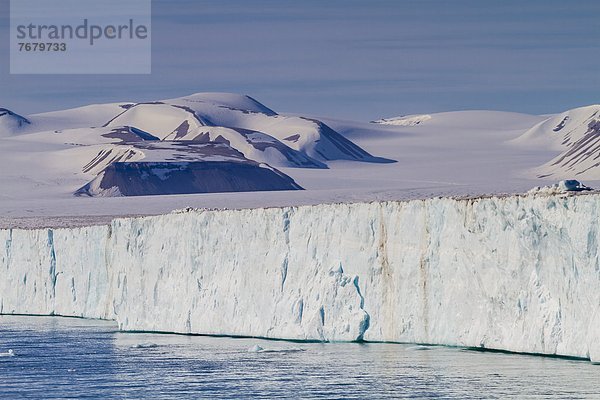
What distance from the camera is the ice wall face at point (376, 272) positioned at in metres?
27.0

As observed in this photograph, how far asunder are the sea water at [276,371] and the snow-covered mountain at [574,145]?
91.0 meters

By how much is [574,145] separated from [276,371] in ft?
434

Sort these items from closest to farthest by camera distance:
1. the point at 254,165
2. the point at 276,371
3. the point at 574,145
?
1. the point at 276,371
2. the point at 254,165
3. the point at 574,145

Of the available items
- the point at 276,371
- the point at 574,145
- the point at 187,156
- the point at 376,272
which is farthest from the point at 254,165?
the point at 276,371

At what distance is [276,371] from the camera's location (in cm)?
2795

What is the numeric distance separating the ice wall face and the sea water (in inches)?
21.1

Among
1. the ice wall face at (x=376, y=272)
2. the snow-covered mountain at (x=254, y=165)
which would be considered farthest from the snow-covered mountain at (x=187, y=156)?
the ice wall face at (x=376, y=272)

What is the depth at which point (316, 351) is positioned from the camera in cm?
3109

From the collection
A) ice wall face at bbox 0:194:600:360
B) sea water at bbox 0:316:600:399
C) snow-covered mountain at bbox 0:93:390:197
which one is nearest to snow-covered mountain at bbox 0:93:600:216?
snow-covered mountain at bbox 0:93:390:197

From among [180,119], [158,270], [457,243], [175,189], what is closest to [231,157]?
[175,189]

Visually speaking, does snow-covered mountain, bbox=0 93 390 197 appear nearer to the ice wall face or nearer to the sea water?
the ice wall face

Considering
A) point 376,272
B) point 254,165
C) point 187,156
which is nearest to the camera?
point 376,272

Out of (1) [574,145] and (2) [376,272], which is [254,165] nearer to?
(1) [574,145]

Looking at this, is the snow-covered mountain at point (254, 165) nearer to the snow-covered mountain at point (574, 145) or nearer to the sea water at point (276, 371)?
the snow-covered mountain at point (574, 145)
